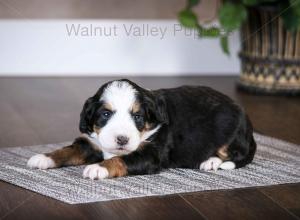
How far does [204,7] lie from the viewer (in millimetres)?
5020

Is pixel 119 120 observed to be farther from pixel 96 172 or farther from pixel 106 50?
pixel 106 50

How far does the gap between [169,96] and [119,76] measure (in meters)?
2.31

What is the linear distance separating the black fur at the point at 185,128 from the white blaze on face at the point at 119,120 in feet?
0.12

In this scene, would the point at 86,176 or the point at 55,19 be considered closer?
Result: the point at 86,176

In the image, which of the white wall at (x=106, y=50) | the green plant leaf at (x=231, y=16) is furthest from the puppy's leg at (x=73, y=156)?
the white wall at (x=106, y=50)

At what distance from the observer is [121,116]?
2246mm

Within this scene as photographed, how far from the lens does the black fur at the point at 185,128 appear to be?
7.58 ft

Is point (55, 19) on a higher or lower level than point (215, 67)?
higher

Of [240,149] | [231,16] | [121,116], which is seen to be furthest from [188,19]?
[121,116]

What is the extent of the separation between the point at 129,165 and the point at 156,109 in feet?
0.74

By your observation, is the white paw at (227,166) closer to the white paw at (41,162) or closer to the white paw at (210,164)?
the white paw at (210,164)

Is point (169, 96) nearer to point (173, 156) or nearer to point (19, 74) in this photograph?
point (173, 156)

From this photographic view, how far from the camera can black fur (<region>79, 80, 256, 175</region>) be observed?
7.58 ft

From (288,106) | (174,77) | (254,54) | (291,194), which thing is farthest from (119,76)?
(291,194)
